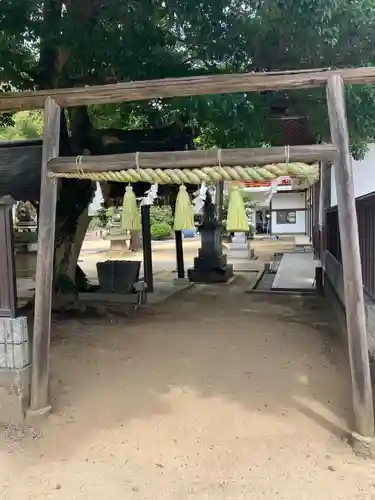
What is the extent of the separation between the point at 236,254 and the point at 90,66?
43.6 feet

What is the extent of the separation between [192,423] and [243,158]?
7.61 ft

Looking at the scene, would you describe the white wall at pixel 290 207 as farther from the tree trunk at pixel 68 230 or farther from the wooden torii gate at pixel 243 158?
the wooden torii gate at pixel 243 158

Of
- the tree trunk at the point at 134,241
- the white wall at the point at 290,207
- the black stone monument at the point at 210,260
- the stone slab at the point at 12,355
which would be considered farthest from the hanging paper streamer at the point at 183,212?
the white wall at the point at 290,207

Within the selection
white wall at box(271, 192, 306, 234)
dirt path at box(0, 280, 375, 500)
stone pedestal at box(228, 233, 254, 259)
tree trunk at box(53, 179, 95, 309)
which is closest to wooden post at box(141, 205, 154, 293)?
tree trunk at box(53, 179, 95, 309)

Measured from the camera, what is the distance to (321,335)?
6.70 meters

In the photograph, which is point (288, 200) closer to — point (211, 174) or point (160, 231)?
point (160, 231)

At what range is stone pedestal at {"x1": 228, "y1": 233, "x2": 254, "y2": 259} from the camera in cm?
1877

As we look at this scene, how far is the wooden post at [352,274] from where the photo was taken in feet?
11.8

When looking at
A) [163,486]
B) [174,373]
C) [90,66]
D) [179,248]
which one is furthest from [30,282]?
[163,486]

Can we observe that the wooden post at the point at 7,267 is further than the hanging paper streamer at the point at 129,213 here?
No

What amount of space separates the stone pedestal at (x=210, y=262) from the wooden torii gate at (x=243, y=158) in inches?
347

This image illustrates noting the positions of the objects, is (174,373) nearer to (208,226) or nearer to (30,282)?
(30,282)

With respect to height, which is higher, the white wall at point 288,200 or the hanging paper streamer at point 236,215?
the white wall at point 288,200

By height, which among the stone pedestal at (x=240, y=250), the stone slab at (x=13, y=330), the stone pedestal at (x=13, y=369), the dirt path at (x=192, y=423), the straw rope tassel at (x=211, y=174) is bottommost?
the dirt path at (x=192, y=423)
